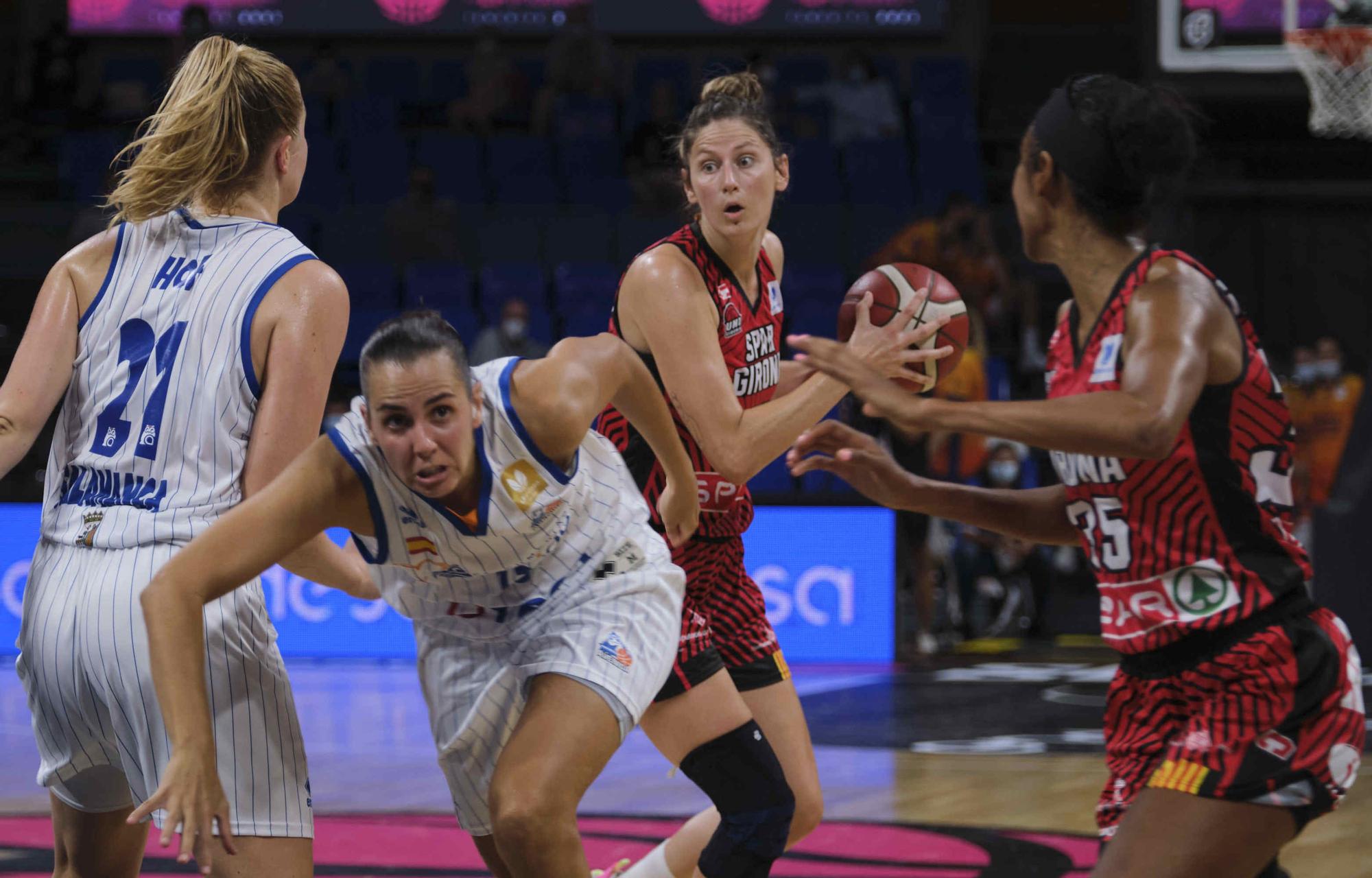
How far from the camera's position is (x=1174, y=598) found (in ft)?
8.30

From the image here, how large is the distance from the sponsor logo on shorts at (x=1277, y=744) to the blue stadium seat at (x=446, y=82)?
475 inches

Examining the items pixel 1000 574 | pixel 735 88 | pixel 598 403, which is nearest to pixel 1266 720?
pixel 598 403

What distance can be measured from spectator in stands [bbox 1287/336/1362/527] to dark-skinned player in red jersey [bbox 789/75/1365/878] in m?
9.99

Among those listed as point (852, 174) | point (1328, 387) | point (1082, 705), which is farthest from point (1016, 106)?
point (1082, 705)

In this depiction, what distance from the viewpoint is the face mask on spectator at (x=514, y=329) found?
1026 centimetres

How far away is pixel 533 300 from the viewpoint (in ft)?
37.1

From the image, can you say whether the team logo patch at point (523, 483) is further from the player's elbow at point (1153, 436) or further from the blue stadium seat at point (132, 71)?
the blue stadium seat at point (132, 71)

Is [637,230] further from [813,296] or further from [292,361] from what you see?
[292,361]

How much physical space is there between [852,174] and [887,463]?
975 cm

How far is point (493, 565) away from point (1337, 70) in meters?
5.59

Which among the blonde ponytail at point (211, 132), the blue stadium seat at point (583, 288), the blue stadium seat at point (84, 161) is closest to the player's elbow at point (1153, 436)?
the blonde ponytail at point (211, 132)

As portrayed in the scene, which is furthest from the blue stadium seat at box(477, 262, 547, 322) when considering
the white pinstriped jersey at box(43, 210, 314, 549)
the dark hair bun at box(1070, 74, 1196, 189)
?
the dark hair bun at box(1070, 74, 1196, 189)

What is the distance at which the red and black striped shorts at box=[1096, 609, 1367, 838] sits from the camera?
2.42 meters

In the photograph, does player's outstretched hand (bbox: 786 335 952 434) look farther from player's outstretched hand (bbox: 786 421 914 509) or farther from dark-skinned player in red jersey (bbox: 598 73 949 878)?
dark-skinned player in red jersey (bbox: 598 73 949 878)
